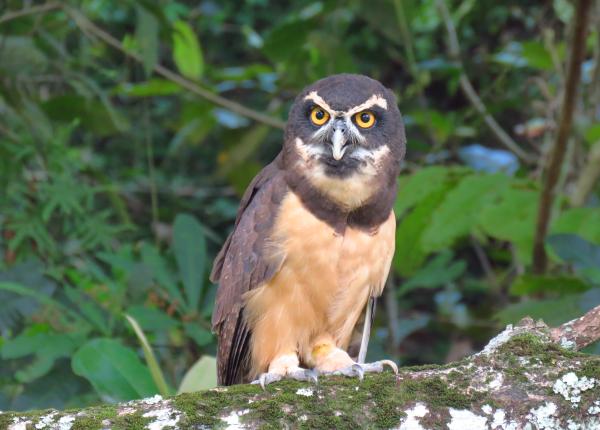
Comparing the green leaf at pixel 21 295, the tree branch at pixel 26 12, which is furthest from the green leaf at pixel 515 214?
the tree branch at pixel 26 12

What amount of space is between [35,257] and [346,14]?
7.83 feet

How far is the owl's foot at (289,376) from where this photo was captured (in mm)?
3029

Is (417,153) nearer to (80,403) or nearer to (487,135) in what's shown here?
(487,135)

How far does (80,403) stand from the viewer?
16.3 ft

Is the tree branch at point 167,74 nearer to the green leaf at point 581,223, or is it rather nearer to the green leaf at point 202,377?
the green leaf at point 581,223

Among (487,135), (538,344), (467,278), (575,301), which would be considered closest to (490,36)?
(487,135)

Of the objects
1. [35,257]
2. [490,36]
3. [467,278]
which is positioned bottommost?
[467,278]

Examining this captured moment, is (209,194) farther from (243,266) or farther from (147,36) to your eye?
(243,266)

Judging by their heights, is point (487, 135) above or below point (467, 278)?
above

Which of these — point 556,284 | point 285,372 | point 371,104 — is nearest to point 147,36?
point 371,104

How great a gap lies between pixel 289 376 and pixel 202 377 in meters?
0.72

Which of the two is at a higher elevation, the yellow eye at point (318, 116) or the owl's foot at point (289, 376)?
the yellow eye at point (318, 116)

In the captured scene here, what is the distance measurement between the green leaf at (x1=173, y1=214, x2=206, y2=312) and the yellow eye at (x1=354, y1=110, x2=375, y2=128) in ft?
5.19

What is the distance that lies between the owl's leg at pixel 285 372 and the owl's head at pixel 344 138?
64cm
